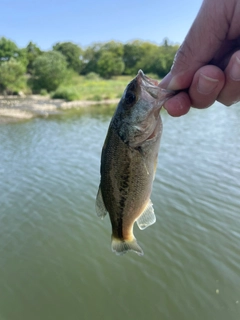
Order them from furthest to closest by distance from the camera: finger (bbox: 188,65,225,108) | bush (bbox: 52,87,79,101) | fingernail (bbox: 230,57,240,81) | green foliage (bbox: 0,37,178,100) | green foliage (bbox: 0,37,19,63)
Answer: green foliage (bbox: 0,37,19,63)
green foliage (bbox: 0,37,178,100)
bush (bbox: 52,87,79,101)
finger (bbox: 188,65,225,108)
fingernail (bbox: 230,57,240,81)

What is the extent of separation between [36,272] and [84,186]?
4536 mm

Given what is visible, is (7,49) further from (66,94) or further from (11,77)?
(66,94)

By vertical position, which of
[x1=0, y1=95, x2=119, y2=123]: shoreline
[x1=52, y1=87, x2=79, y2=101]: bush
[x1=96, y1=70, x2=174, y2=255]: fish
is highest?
[x1=96, y1=70, x2=174, y2=255]: fish

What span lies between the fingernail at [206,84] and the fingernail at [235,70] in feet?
0.46

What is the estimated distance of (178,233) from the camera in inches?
316

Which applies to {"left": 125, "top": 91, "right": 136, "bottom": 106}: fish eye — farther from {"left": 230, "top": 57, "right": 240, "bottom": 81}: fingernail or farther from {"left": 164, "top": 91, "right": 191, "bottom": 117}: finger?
{"left": 230, "top": 57, "right": 240, "bottom": 81}: fingernail

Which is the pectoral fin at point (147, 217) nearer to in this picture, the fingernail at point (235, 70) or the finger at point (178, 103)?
the finger at point (178, 103)

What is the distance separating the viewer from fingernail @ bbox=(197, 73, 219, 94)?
2.54 meters

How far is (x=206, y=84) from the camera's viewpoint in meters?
2.57

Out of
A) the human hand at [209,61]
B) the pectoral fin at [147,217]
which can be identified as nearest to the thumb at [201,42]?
the human hand at [209,61]

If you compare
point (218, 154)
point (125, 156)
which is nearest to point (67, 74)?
point (218, 154)

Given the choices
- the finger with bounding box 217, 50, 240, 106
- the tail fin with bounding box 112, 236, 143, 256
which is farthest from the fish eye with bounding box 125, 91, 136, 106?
the tail fin with bounding box 112, 236, 143, 256

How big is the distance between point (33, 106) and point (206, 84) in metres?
38.6

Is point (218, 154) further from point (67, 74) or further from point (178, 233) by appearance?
point (67, 74)
